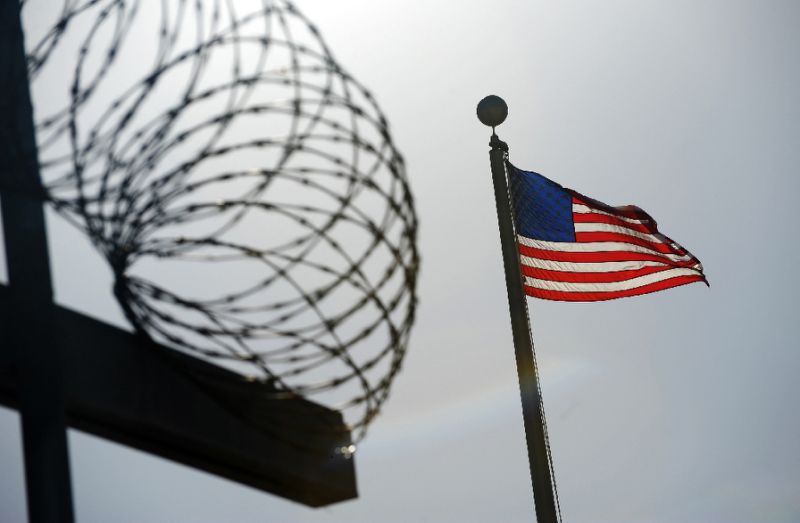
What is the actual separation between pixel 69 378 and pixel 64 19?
1324 millimetres

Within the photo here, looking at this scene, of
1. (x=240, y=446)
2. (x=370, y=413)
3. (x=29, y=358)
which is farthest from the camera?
(x=240, y=446)

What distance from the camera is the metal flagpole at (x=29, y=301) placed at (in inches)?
174

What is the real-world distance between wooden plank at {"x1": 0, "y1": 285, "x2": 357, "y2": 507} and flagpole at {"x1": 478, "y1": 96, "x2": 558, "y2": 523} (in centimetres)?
151

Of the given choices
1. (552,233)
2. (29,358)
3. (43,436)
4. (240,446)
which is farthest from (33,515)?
(552,233)

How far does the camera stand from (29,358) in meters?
4.54

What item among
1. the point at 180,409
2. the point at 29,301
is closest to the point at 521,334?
the point at 180,409

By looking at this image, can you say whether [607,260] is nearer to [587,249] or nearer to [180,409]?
[587,249]

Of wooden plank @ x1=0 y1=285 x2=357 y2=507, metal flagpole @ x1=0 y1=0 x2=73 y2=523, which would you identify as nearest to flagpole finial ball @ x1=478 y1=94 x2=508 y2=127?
wooden plank @ x1=0 y1=285 x2=357 y2=507

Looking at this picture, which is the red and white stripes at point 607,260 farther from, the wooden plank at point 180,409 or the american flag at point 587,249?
the wooden plank at point 180,409

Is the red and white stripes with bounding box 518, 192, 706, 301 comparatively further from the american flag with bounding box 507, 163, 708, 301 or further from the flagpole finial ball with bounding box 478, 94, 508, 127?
the flagpole finial ball with bounding box 478, 94, 508, 127

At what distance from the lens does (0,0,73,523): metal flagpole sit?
4422mm

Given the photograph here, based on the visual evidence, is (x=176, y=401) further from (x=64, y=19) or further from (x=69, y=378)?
(x=64, y=19)

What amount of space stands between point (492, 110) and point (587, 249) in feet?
6.79

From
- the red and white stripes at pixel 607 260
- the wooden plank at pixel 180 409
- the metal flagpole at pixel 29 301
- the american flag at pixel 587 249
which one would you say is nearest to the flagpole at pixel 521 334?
the american flag at pixel 587 249
